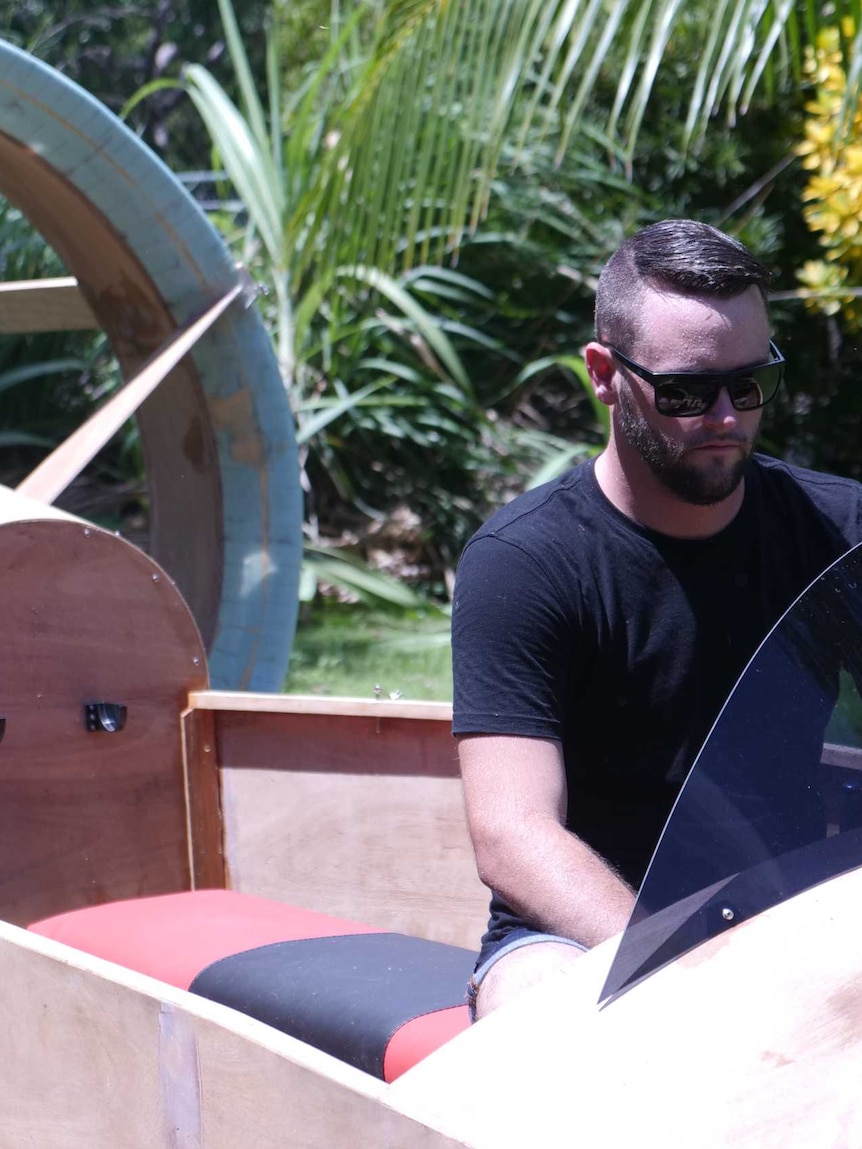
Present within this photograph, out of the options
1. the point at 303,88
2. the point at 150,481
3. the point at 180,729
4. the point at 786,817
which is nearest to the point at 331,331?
the point at 303,88

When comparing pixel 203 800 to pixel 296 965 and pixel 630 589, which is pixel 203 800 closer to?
pixel 296 965

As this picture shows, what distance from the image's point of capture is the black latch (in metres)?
2.52

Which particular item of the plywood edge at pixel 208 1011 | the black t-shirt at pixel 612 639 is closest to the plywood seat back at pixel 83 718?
the plywood edge at pixel 208 1011

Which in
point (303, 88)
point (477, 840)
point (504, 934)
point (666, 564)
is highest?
point (303, 88)

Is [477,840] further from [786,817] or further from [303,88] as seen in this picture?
[303,88]

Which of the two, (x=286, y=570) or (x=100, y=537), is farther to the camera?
(x=286, y=570)

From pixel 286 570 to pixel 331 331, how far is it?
8.39 feet

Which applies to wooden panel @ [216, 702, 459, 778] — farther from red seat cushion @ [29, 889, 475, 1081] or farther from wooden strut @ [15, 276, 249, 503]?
wooden strut @ [15, 276, 249, 503]

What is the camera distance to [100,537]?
251 cm

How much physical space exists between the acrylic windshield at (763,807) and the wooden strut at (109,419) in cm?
200

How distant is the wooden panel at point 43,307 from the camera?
3699 millimetres

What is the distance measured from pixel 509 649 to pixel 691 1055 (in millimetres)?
669

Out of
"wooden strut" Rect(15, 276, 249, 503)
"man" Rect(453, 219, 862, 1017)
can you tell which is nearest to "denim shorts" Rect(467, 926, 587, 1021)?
"man" Rect(453, 219, 862, 1017)

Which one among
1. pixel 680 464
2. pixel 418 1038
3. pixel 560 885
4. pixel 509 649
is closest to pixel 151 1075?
pixel 418 1038
